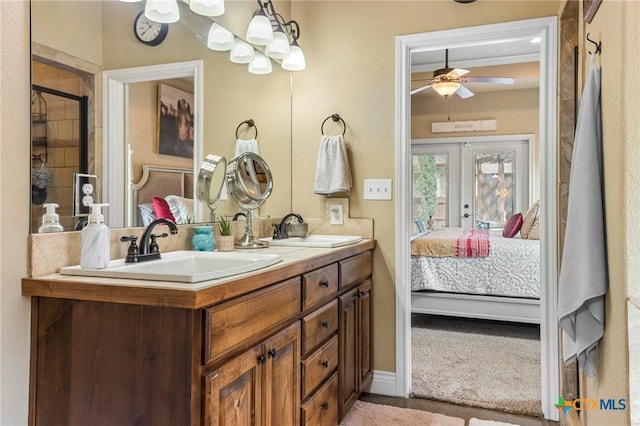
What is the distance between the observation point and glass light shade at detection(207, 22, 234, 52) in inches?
84.2

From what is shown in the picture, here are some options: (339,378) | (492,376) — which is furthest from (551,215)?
(339,378)

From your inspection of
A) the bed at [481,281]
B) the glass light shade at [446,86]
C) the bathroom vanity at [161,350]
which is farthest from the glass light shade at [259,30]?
the glass light shade at [446,86]

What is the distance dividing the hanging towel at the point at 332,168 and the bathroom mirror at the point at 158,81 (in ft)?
0.88

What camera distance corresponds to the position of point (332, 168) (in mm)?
2627

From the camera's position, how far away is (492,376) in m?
2.82

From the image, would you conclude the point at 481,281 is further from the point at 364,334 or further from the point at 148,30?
the point at 148,30

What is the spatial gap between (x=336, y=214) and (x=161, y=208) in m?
1.18

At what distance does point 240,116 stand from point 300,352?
1.38 meters

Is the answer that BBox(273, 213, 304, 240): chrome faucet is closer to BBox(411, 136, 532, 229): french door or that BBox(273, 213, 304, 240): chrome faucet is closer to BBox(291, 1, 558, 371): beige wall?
BBox(291, 1, 558, 371): beige wall

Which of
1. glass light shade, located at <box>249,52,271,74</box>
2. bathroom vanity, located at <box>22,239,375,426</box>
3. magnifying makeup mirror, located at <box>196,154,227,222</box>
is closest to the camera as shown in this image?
bathroom vanity, located at <box>22,239,375,426</box>

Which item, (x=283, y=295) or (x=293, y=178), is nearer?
(x=283, y=295)

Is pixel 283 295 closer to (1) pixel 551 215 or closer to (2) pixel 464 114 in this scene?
(1) pixel 551 215

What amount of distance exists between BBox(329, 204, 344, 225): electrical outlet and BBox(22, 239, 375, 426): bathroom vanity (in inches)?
46.1

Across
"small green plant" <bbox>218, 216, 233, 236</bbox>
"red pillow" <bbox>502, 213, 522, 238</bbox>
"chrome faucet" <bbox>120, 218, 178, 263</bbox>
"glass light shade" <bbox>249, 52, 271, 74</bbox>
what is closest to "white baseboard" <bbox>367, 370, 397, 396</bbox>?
"small green plant" <bbox>218, 216, 233, 236</bbox>
